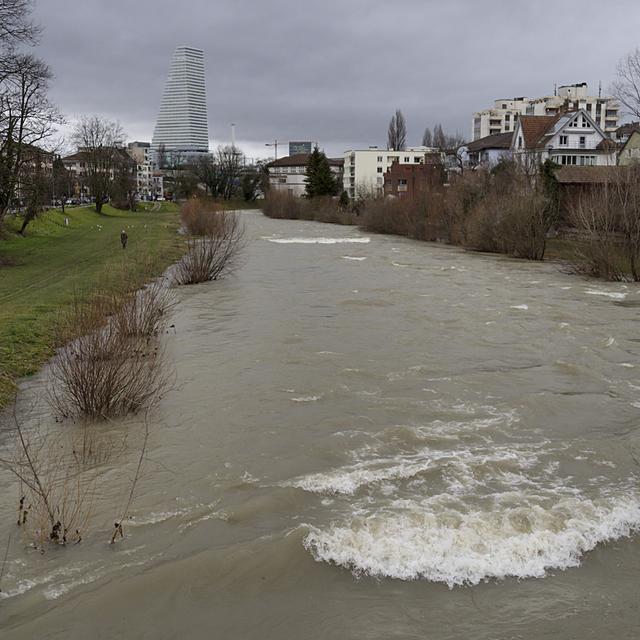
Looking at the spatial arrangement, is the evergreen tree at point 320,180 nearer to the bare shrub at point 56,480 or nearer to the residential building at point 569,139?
the residential building at point 569,139

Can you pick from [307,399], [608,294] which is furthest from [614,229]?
[307,399]

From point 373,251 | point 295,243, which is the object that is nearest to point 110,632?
point 373,251

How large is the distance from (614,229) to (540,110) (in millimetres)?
120715

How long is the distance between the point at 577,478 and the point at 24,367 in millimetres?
9458

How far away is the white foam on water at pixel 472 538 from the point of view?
631 centimetres

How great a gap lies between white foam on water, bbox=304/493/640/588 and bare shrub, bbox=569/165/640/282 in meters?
20.9

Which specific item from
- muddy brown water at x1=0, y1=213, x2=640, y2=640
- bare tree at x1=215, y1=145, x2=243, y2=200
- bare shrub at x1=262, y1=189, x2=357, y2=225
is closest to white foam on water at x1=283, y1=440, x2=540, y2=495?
muddy brown water at x1=0, y1=213, x2=640, y2=640

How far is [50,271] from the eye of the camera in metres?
27.0

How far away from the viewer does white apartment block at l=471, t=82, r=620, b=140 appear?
134m

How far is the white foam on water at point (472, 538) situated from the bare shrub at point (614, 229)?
68.5ft

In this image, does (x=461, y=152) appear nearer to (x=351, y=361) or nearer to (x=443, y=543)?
(x=351, y=361)

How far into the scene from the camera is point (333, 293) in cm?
2339

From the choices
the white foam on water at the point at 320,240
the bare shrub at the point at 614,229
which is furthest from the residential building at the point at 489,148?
the bare shrub at the point at 614,229

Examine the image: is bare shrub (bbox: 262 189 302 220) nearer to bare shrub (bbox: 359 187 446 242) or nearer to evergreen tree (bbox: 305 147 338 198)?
evergreen tree (bbox: 305 147 338 198)
